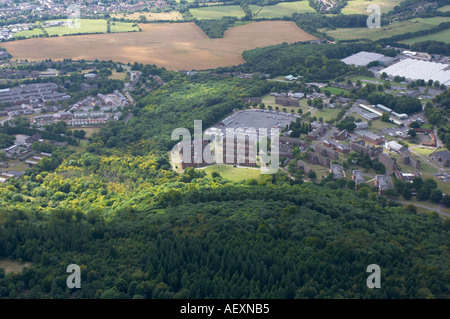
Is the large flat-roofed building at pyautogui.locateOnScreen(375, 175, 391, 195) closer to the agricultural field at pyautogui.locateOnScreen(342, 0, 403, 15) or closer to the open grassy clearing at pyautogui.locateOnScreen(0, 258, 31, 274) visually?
the open grassy clearing at pyautogui.locateOnScreen(0, 258, 31, 274)

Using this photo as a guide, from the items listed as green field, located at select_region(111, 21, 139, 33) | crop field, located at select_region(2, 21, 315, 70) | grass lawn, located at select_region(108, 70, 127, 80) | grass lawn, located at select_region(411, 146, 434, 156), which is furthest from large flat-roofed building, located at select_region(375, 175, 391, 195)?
green field, located at select_region(111, 21, 139, 33)

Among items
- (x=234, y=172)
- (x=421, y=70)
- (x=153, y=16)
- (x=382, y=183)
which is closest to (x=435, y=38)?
(x=421, y=70)

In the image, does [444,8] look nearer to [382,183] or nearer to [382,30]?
[382,30]

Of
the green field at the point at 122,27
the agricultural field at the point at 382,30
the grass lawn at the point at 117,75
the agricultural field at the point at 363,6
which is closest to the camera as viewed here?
the grass lawn at the point at 117,75

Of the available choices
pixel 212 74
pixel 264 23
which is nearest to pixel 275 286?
pixel 212 74

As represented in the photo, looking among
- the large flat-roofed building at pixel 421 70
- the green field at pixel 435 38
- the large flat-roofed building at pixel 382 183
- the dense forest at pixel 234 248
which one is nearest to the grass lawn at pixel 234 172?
the dense forest at pixel 234 248

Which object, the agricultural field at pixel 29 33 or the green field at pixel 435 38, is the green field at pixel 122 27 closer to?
the agricultural field at pixel 29 33

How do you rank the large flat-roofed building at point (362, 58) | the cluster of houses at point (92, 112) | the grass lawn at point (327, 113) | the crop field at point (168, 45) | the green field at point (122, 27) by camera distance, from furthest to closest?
the green field at point (122, 27) → the crop field at point (168, 45) → the large flat-roofed building at point (362, 58) → the cluster of houses at point (92, 112) → the grass lawn at point (327, 113)
